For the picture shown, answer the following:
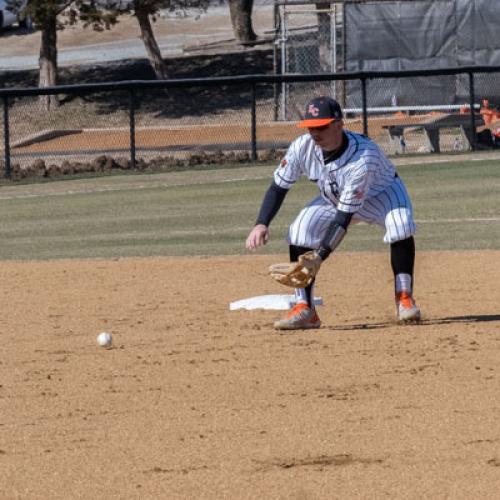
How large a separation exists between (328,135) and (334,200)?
551 mm

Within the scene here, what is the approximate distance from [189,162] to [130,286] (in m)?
12.0

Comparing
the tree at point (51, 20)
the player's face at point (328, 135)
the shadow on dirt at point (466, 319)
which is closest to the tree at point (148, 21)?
the tree at point (51, 20)

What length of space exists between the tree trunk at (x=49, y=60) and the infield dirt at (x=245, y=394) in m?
25.4

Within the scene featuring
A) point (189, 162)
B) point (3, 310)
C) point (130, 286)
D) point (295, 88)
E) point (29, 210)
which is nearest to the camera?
point (3, 310)

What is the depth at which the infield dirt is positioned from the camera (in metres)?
4.80

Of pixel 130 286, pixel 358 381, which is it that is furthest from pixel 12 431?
pixel 130 286

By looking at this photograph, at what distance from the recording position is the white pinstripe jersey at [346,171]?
754 cm

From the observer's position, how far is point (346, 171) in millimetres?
7562

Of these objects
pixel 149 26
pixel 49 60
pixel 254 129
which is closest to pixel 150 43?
pixel 149 26

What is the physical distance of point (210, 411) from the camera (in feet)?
19.3

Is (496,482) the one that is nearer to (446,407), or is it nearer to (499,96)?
(446,407)

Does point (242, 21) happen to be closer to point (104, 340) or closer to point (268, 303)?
point (268, 303)

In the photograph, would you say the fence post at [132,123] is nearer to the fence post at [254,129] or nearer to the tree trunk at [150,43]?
the fence post at [254,129]

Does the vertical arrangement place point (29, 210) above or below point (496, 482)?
below
